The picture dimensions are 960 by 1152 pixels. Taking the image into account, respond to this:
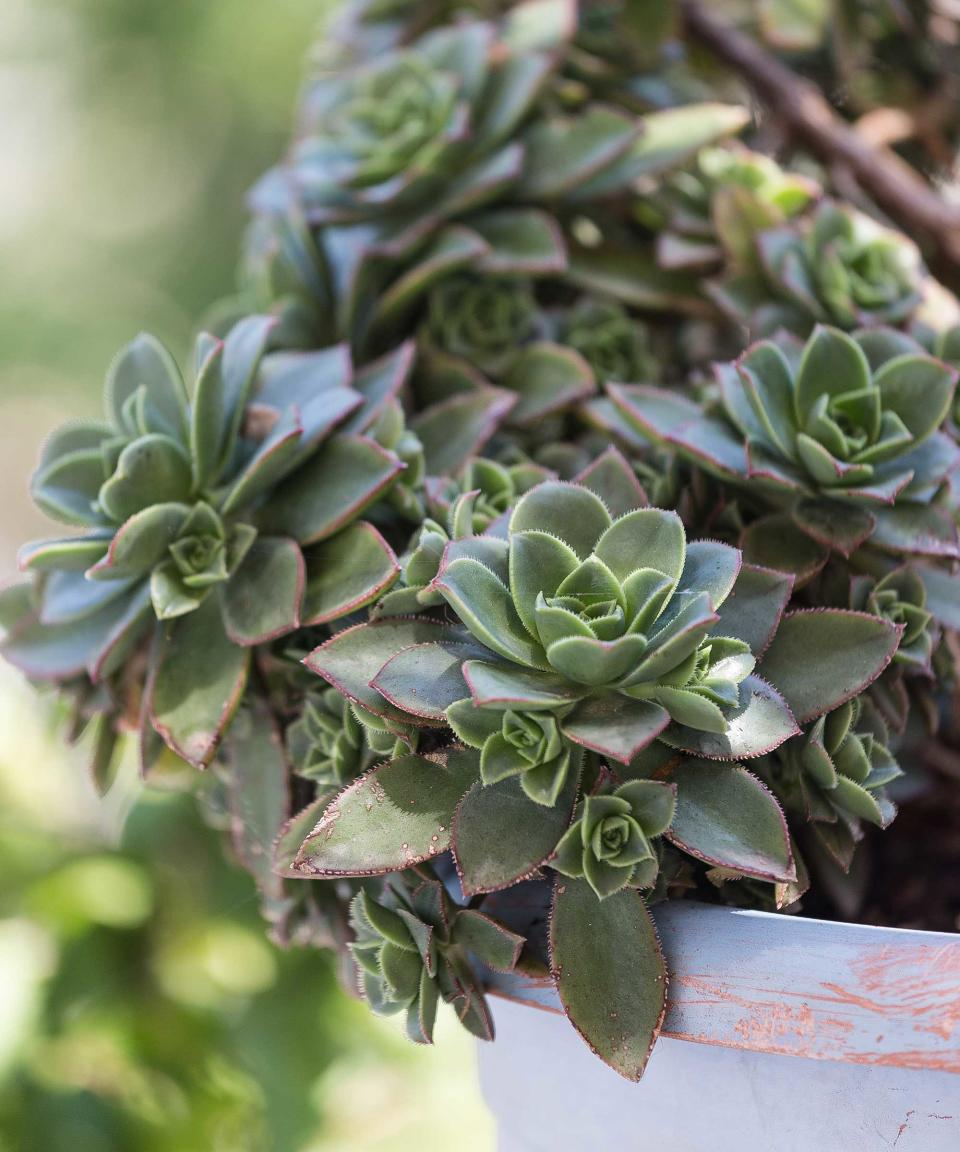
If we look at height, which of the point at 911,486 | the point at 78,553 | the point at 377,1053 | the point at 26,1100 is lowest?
the point at 377,1053

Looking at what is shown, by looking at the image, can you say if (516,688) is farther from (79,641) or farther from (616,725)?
(79,641)

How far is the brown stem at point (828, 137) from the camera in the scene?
1.03 meters

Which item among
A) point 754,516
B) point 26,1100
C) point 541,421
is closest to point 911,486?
point 754,516

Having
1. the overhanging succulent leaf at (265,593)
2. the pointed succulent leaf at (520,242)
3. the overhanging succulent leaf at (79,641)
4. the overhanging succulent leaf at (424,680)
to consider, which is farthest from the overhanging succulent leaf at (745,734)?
the pointed succulent leaf at (520,242)

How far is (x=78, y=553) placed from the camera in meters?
0.66

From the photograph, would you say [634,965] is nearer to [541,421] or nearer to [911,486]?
[911,486]

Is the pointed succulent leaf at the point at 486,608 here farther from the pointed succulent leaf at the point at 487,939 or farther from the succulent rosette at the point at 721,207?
the succulent rosette at the point at 721,207

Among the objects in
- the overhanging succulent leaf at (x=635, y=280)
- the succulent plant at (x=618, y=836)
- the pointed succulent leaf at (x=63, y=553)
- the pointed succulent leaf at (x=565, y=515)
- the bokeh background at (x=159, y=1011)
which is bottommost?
the bokeh background at (x=159, y=1011)

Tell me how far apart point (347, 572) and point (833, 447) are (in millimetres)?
289

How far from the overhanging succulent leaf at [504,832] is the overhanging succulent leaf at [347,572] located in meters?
0.13

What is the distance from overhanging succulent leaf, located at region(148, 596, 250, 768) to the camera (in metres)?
0.65

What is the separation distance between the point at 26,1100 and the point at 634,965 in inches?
36.8

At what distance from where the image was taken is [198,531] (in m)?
0.69

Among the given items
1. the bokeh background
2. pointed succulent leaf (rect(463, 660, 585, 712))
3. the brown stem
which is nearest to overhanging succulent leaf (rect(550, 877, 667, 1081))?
pointed succulent leaf (rect(463, 660, 585, 712))
